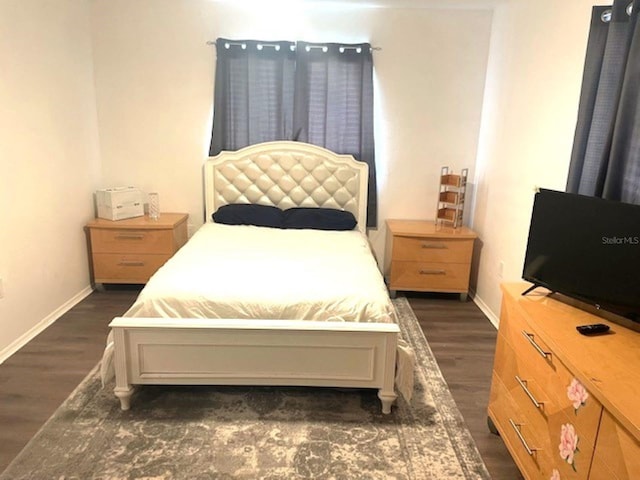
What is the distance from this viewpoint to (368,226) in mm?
4531

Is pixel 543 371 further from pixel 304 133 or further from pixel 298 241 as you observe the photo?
pixel 304 133

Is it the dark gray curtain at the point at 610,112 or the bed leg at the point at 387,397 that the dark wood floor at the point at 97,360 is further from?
the dark gray curtain at the point at 610,112

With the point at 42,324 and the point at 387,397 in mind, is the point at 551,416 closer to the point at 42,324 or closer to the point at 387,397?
the point at 387,397

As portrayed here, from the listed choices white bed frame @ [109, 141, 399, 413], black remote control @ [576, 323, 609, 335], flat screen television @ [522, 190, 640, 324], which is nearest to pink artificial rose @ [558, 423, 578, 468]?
black remote control @ [576, 323, 609, 335]

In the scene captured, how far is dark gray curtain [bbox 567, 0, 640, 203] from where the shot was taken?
207 centimetres

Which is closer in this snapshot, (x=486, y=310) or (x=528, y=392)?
(x=528, y=392)

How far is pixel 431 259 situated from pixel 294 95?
1885 millimetres

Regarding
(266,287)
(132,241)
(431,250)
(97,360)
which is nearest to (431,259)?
(431,250)

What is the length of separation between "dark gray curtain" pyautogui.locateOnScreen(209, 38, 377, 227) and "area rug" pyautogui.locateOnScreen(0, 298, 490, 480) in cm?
237

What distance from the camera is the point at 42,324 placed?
3.41 meters

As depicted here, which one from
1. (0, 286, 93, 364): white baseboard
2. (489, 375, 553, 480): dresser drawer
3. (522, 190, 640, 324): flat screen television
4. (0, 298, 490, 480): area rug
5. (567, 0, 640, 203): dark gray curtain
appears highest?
(567, 0, 640, 203): dark gray curtain

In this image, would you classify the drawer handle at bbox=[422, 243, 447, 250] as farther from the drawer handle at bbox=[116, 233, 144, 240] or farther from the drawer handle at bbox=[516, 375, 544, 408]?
the drawer handle at bbox=[116, 233, 144, 240]

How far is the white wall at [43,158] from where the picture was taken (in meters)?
3.04

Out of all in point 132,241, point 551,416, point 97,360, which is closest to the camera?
point 551,416
